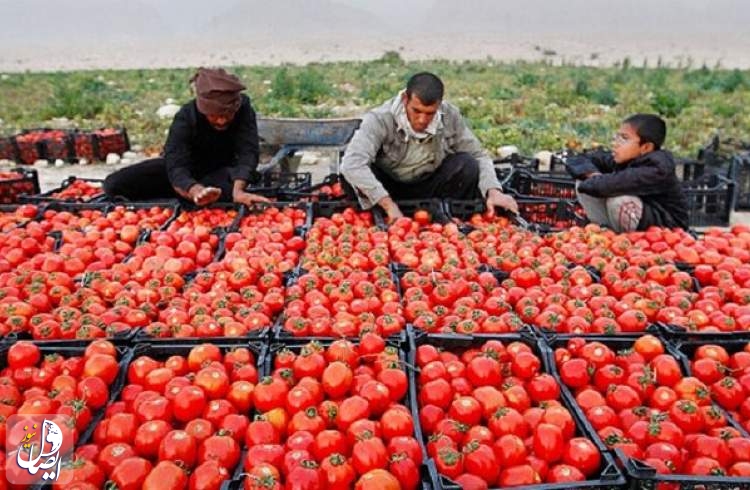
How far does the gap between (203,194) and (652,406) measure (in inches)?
138

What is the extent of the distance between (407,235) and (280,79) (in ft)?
57.5

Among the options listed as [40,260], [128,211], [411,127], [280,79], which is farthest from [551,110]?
[40,260]

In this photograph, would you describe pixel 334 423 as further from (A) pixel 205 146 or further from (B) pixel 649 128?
(A) pixel 205 146

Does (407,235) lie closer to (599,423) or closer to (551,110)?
(599,423)

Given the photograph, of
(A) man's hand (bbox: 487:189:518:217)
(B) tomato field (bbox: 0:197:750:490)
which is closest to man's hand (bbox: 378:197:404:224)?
(B) tomato field (bbox: 0:197:750:490)

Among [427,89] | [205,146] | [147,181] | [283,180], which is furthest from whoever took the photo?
[283,180]

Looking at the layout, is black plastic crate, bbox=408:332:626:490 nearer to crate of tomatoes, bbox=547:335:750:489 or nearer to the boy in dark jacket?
crate of tomatoes, bbox=547:335:750:489

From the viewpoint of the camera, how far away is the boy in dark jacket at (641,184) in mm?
4621

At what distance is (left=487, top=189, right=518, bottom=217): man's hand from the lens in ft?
15.8

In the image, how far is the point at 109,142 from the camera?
10.5 meters

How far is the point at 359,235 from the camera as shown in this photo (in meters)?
4.38

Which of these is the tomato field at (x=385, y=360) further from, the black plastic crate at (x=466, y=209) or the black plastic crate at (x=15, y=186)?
the black plastic crate at (x=15, y=186)

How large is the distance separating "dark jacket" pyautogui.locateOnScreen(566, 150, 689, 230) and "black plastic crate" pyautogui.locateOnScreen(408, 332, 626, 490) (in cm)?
233

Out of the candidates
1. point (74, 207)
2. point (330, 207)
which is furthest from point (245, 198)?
point (74, 207)
